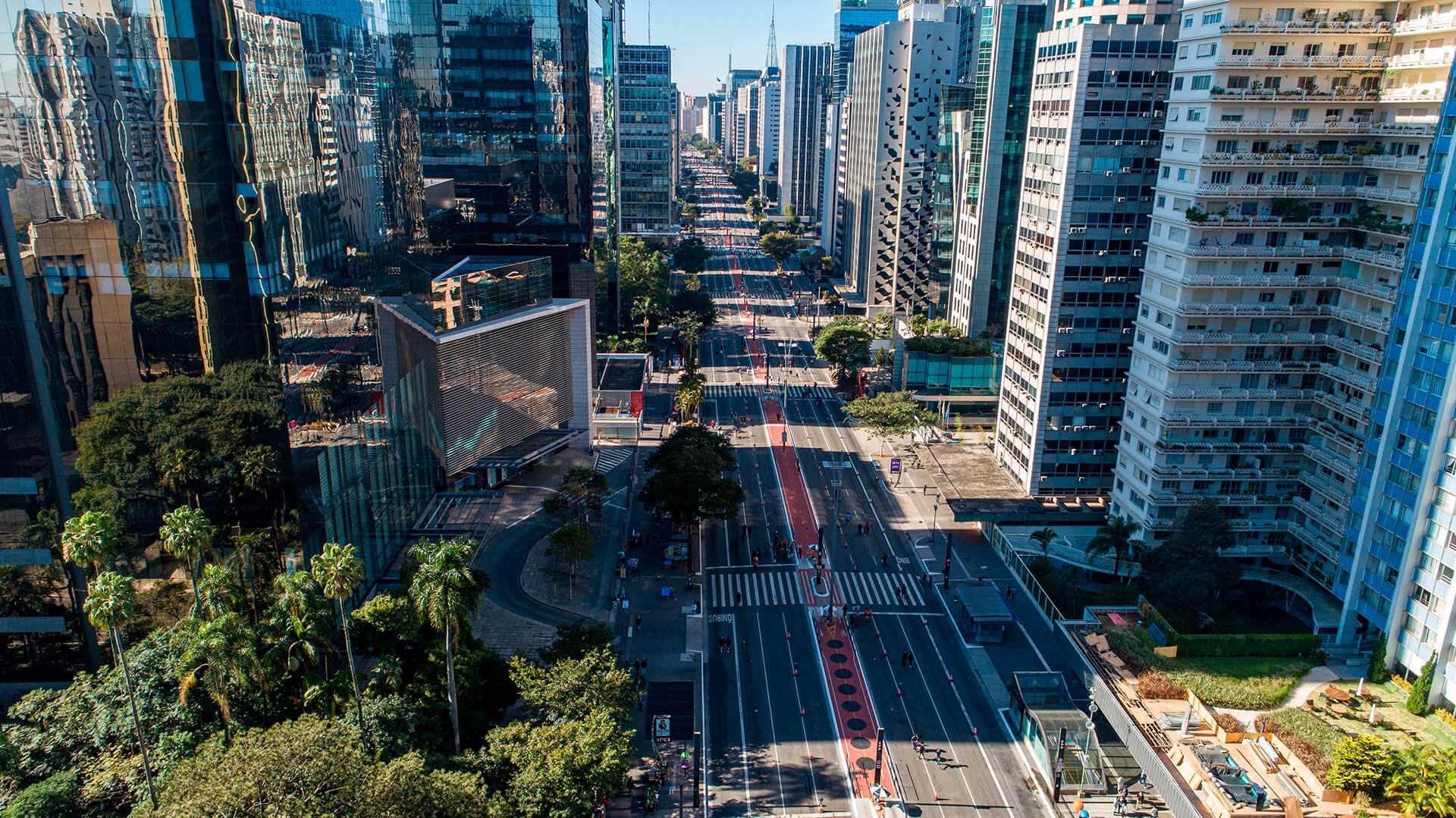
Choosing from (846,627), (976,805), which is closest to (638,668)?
(846,627)

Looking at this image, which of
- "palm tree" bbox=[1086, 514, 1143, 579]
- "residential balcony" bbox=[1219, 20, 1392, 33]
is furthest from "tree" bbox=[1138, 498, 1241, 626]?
"residential balcony" bbox=[1219, 20, 1392, 33]

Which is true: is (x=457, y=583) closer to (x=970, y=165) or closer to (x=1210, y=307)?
(x=1210, y=307)

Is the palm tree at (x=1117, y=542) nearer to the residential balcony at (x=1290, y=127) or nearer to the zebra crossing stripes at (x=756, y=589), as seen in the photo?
the zebra crossing stripes at (x=756, y=589)

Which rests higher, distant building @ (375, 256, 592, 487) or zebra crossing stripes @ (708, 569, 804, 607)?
distant building @ (375, 256, 592, 487)

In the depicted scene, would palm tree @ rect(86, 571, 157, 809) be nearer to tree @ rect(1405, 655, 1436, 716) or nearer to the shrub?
the shrub

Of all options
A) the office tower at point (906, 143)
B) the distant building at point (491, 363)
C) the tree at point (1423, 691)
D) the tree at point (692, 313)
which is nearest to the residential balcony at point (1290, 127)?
the tree at point (1423, 691)
